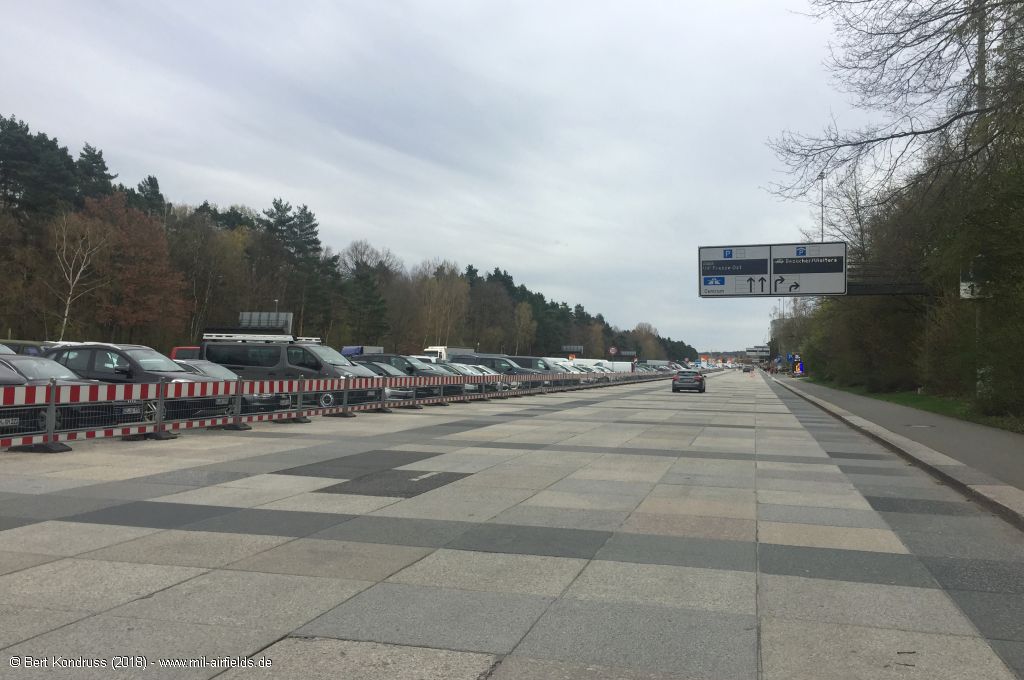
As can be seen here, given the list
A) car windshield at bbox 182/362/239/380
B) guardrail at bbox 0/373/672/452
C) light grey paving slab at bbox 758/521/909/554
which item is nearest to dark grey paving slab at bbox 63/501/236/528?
guardrail at bbox 0/373/672/452

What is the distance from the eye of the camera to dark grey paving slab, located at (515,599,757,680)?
13.8ft

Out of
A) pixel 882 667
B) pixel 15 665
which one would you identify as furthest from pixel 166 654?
pixel 882 667

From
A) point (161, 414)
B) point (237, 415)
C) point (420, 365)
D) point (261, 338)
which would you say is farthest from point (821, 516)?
point (420, 365)

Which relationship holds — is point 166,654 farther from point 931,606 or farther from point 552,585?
point 931,606

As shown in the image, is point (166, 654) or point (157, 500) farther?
point (157, 500)

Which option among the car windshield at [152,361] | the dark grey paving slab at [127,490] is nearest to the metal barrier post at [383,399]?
the car windshield at [152,361]

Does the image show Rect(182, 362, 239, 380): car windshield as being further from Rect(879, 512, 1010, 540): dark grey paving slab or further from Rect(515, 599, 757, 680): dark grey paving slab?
Rect(515, 599, 757, 680): dark grey paving slab

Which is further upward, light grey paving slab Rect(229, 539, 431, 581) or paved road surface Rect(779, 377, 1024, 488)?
paved road surface Rect(779, 377, 1024, 488)

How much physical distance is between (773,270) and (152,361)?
2871 centimetres

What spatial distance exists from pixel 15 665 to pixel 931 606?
5908 mm

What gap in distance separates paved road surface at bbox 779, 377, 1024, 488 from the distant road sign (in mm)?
10469

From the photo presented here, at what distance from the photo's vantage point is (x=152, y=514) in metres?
7.92

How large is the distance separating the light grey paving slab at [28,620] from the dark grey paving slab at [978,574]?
254 inches

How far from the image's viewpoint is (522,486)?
1030 cm
